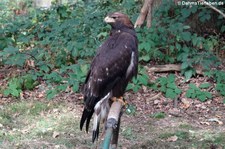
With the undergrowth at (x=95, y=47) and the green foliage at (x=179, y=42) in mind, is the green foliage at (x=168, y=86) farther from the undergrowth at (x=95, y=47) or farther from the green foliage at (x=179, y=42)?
the green foliage at (x=179, y=42)

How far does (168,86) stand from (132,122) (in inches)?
37.0

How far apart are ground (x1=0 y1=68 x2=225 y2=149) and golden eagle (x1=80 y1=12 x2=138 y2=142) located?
3.64 feet

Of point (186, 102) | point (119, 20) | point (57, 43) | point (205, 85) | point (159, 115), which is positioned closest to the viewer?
point (119, 20)

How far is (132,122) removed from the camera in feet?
18.1

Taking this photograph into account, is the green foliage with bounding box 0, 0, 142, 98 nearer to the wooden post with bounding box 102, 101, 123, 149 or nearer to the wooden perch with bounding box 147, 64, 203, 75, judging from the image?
the wooden perch with bounding box 147, 64, 203, 75

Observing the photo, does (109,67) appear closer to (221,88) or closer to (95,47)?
(221,88)

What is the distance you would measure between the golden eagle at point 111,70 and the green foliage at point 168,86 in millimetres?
2034

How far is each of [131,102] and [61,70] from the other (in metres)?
1.22

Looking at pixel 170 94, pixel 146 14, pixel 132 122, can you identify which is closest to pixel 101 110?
pixel 132 122

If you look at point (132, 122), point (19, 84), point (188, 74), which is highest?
point (188, 74)

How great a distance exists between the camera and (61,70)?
649 centimetres

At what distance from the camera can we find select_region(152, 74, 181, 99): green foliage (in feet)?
19.6

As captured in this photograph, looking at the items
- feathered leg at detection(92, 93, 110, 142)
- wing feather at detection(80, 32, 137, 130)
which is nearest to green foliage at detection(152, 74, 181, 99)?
wing feather at detection(80, 32, 137, 130)

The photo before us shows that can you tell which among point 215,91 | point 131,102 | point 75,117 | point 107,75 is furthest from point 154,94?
point 107,75
